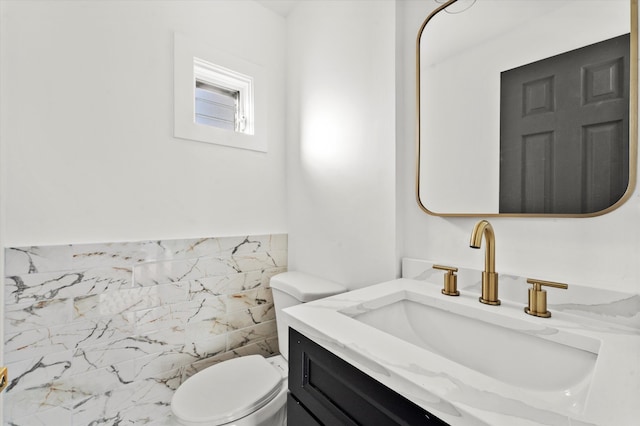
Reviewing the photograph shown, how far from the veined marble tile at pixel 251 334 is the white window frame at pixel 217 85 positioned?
3.33ft

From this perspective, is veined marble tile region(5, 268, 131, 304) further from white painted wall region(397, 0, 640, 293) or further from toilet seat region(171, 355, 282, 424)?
white painted wall region(397, 0, 640, 293)

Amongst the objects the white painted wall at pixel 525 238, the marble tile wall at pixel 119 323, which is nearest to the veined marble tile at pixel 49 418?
the marble tile wall at pixel 119 323

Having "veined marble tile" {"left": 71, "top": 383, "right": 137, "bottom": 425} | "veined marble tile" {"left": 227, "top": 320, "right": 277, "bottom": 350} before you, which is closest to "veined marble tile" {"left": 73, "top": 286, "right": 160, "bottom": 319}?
"veined marble tile" {"left": 71, "top": 383, "right": 137, "bottom": 425}

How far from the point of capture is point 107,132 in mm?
1205

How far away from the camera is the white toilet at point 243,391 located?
98cm

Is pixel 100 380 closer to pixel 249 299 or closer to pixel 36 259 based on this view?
pixel 36 259

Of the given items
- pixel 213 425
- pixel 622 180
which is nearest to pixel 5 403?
pixel 213 425

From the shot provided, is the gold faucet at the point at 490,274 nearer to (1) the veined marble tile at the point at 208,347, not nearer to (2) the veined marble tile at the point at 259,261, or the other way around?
(2) the veined marble tile at the point at 259,261

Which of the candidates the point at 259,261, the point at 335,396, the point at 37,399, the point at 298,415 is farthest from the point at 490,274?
the point at 37,399

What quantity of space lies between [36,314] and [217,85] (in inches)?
51.7

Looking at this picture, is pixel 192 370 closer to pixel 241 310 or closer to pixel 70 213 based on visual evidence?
pixel 241 310

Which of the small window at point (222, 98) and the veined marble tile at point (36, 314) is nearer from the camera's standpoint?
the veined marble tile at point (36, 314)

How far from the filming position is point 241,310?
5.08 feet

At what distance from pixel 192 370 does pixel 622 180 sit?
1.75 meters
